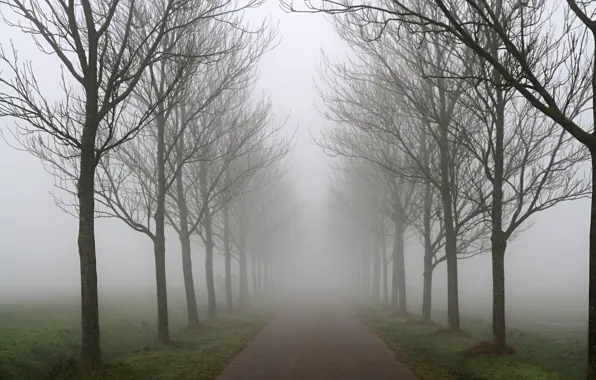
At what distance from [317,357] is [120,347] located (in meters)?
6.83

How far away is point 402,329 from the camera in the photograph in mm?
16875

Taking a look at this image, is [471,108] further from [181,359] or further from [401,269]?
[401,269]

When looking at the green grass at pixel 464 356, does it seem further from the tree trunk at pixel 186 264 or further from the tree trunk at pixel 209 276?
the tree trunk at pixel 209 276

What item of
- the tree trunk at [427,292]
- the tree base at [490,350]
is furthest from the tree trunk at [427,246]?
the tree base at [490,350]

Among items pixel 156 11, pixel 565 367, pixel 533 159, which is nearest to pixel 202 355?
pixel 565 367

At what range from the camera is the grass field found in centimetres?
1003

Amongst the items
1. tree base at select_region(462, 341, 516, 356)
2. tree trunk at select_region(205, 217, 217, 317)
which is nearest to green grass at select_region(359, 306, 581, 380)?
tree base at select_region(462, 341, 516, 356)

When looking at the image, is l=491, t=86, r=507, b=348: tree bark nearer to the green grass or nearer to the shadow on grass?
the green grass

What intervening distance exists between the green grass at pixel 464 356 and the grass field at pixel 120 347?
455 centimetres

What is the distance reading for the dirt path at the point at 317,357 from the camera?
32.2 ft

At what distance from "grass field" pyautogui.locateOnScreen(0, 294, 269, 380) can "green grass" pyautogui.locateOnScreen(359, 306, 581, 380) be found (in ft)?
14.9

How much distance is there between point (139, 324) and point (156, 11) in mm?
11546

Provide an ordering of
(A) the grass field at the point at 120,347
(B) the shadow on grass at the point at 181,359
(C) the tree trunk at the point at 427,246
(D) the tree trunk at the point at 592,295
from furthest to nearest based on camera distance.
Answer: (C) the tree trunk at the point at 427,246, (A) the grass field at the point at 120,347, (B) the shadow on grass at the point at 181,359, (D) the tree trunk at the point at 592,295

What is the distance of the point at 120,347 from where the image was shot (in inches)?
595
